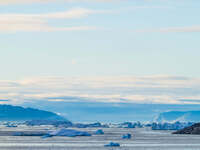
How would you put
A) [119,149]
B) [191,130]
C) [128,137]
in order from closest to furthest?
[119,149] → [128,137] → [191,130]

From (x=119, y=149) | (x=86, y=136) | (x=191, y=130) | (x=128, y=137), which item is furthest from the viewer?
(x=191, y=130)

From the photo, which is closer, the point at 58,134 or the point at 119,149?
the point at 119,149

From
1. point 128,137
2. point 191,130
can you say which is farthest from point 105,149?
point 191,130

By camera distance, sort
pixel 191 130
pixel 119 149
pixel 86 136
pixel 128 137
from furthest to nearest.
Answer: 1. pixel 191 130
2. pixel 86 136
3. pixel 128 137
4. pixel 119 149

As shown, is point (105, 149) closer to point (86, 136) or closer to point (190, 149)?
point (190, 149)

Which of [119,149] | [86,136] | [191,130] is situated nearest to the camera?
[119,149]

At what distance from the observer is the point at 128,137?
415ft

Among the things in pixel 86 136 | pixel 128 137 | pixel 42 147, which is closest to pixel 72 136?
pixel 86 136

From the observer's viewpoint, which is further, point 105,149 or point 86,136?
point 86,136

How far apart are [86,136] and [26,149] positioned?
47359 millimetres

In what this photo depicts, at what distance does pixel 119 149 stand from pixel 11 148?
13163mm

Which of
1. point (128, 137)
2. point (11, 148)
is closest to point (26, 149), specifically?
point (11, 148)

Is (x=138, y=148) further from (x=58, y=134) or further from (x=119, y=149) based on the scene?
(x=58, y=134)

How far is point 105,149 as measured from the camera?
3531 inches
